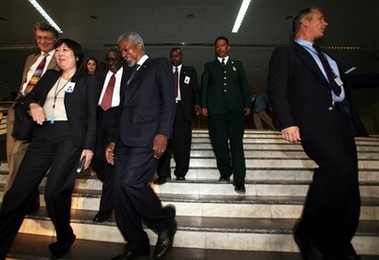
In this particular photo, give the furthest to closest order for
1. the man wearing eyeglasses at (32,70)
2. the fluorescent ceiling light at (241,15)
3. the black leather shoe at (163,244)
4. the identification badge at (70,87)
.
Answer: the fluorescent ceiling light at (241,15) → the man wearing eyeglasses at (32,70) → the identification badge at (70,87) → the black leather shoe at (163,244)

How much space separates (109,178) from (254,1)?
5.50 m

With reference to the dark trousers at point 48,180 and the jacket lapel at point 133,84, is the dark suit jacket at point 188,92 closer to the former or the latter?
the jacket lapel at point 133,84

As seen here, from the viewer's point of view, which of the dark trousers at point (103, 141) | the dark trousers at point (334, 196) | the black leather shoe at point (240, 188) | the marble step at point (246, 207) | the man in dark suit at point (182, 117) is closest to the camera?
the dark trousers at point (334, 196)

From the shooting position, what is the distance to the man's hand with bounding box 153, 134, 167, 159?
170 cm

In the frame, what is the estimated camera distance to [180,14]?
21.6 feet

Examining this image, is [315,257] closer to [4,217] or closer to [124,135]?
[124,135]

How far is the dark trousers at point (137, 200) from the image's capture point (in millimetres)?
1658

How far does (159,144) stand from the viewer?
1696mm

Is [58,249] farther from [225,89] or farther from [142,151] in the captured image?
[225,89]

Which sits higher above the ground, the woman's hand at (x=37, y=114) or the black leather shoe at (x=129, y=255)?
the woman's hand at (x=37, y=114)

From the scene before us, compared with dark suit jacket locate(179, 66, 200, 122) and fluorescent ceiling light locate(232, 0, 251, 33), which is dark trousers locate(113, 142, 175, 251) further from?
fluorescent ceiling light locate(232, 0, 251, 33)

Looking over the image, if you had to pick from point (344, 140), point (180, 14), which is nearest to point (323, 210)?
point (344, 140)

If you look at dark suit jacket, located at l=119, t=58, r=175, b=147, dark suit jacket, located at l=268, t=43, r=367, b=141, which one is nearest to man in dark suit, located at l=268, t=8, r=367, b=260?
dark suit jacket, located at l=268, t=43, r=367, b=141

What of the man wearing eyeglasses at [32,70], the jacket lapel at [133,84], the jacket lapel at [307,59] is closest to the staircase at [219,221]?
the man wearing eyeglasses at [32,70]
